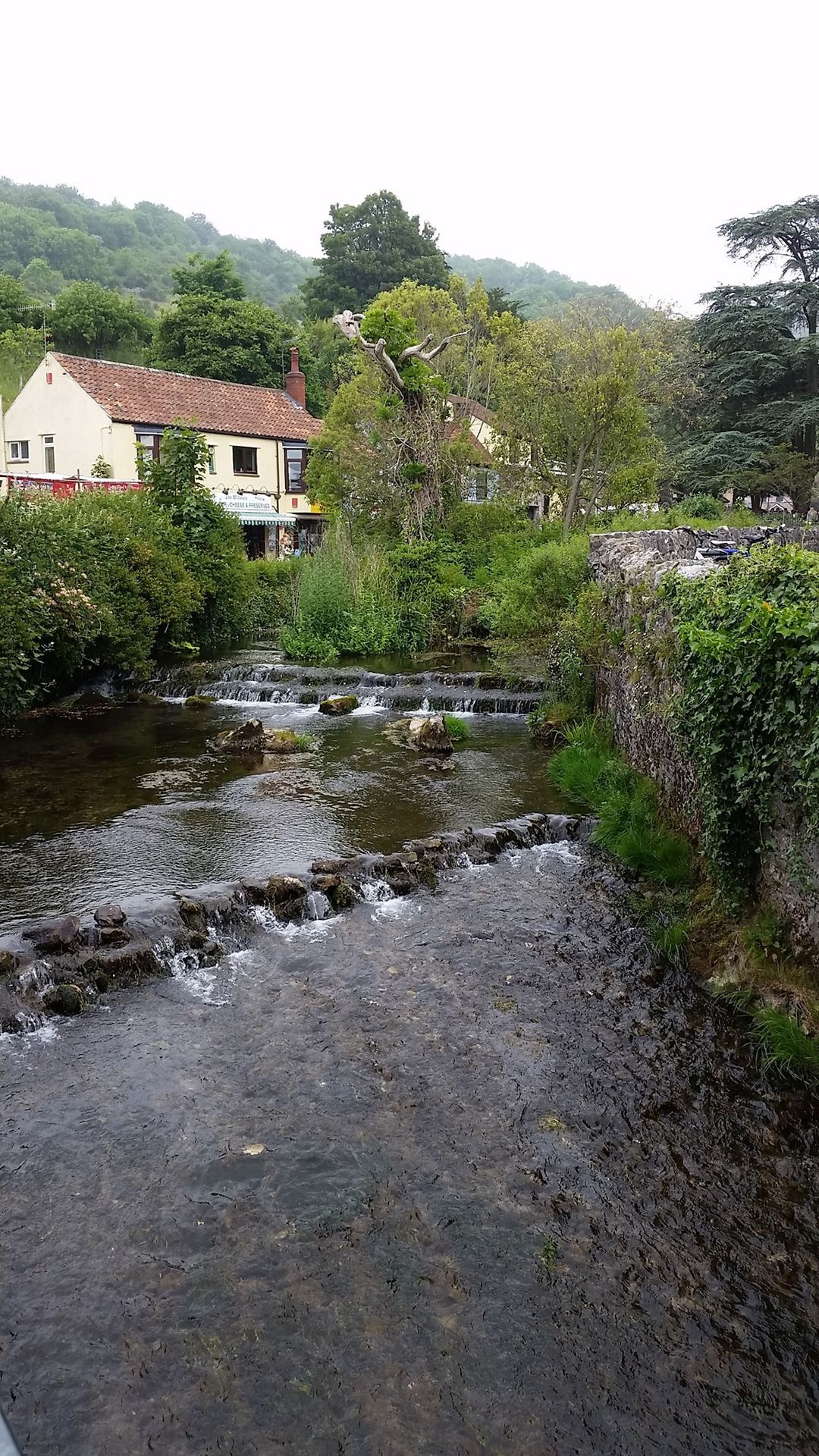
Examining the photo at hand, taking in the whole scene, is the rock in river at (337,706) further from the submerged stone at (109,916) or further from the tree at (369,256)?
the tree at (369,256)

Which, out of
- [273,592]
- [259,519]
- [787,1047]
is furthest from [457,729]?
[259,519]

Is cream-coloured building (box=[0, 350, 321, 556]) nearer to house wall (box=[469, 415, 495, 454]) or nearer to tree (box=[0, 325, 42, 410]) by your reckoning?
house wall (box=[469, 415, 495, 454])

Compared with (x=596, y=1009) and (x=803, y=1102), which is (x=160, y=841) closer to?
(x=596, y=1009)

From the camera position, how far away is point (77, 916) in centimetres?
750

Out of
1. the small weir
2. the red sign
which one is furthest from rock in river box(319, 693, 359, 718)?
the red sign

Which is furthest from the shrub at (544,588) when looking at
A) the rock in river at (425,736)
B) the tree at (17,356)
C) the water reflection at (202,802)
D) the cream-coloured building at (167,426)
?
the tree at (17,356)

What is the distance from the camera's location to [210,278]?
45969 mm

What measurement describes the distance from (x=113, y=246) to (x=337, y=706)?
97449 millimetres

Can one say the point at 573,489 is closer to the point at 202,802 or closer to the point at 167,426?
the point at 167,426

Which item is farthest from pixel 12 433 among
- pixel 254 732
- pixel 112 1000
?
pixel 112 1000

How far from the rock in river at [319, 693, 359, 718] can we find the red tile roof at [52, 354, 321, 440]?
19.2m

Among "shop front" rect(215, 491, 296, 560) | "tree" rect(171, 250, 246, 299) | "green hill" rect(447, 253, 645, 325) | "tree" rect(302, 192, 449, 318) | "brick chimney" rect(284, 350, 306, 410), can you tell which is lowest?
"shop front" rect(215, 491, 296, 560)

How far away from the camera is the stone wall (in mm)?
5949

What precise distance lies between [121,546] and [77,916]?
12328 mm
